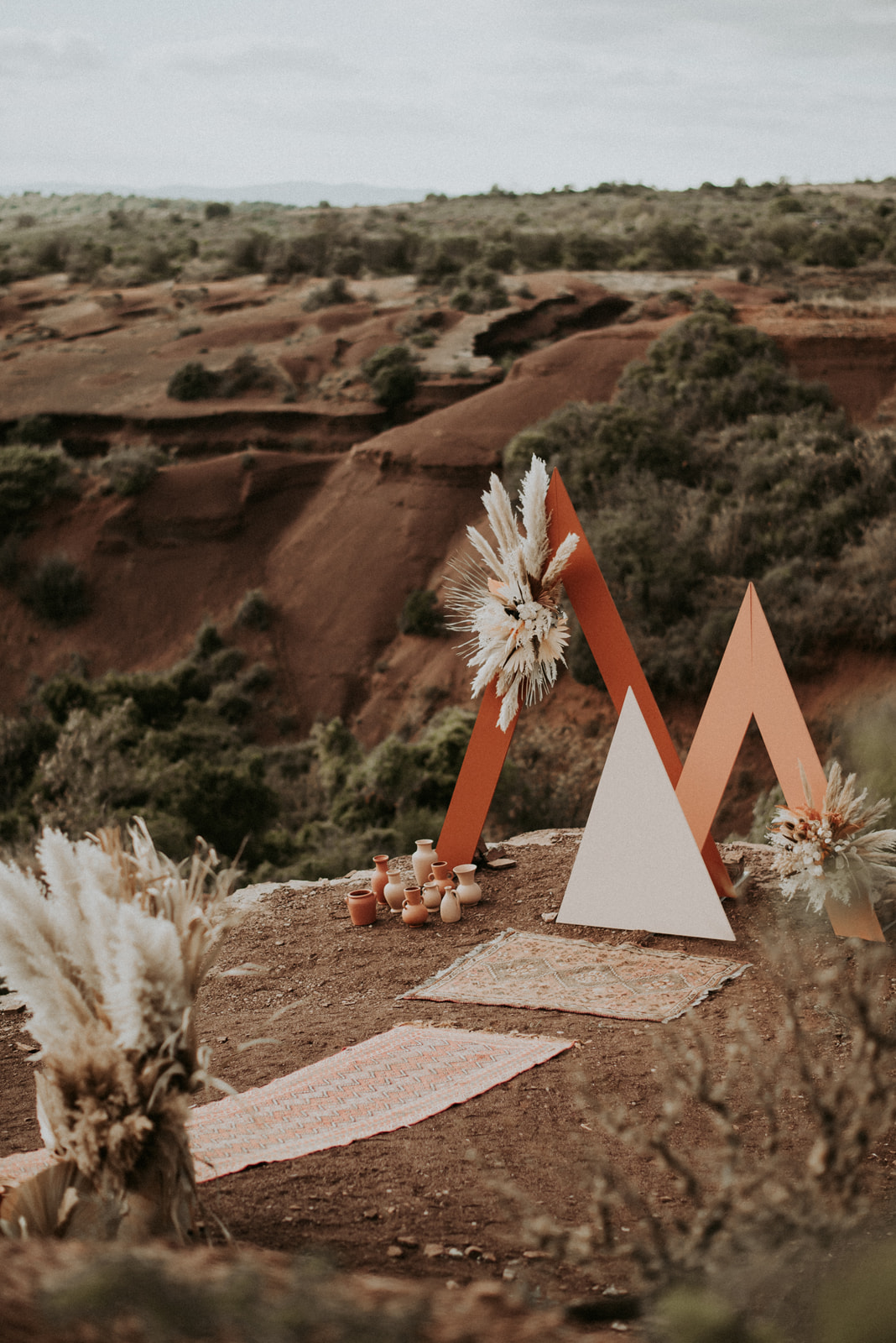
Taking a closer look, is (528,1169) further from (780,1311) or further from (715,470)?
(715,470)

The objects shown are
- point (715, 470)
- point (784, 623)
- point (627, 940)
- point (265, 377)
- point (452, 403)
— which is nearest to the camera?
point (627, 940)

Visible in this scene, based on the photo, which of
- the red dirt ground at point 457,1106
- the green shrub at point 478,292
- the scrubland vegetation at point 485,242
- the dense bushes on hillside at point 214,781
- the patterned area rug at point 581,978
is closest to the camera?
the red dirt ground at point 457,1106

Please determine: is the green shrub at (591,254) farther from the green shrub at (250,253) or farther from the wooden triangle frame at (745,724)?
the wooden triangle frame at (745,724)

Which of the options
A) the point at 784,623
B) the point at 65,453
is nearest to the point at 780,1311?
the point at 784,623

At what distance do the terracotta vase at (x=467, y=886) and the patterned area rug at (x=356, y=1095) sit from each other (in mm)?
1910

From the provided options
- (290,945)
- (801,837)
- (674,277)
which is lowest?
(290,945)

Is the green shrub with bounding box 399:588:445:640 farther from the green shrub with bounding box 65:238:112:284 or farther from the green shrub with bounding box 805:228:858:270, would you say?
the green shrub with bounding box 65:238:112:284

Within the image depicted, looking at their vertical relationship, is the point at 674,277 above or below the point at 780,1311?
above

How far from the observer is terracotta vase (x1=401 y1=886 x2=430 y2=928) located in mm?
6934

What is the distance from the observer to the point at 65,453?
2350cm

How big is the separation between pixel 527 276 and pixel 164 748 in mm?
18920

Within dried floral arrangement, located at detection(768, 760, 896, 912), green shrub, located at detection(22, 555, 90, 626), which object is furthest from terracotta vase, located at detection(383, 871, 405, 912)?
green shrub, located at detection(22, 555, 90, 626)

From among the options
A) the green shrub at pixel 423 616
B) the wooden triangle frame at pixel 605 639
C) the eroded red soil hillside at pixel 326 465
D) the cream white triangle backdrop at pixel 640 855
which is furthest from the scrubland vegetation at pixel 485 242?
the cream white triangle backdrop at pixel 640 855

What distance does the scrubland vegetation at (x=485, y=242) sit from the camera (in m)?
28.1
